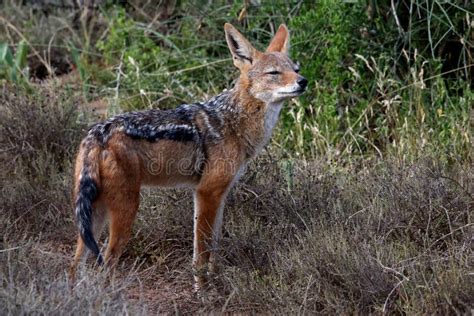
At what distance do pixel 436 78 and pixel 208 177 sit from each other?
3.30 metres

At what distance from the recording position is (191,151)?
21.5ft

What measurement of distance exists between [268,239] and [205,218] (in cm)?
49

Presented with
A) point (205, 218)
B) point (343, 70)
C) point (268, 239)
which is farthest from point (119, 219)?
point (343, 70)

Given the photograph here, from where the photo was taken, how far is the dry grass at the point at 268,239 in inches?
213

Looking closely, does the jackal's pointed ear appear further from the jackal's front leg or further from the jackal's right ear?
the jackal's front leg

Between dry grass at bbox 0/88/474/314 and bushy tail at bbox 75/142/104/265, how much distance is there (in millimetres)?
283

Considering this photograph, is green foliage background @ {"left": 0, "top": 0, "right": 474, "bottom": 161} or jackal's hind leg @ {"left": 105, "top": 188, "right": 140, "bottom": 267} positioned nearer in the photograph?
jackal's hind leg @ {"left": 105, "top": 188, "right": 140, "bottom": 267}

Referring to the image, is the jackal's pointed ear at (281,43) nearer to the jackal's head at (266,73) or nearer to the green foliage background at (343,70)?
the jackal's head at (266,73)

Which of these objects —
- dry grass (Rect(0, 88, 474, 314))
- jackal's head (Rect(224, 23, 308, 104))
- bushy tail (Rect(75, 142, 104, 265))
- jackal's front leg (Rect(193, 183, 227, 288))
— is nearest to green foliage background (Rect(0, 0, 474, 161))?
dry grass (Rect(0, 88, 474, 314))

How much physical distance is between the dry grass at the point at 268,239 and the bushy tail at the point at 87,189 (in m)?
0.28

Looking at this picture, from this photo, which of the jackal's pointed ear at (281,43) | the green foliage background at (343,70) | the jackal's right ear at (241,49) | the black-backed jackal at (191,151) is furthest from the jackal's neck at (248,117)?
the green foliage background at (343,70)

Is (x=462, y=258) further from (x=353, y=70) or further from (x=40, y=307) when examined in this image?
(x=353, y=70)

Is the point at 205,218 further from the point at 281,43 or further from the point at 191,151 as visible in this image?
the point at 281,43

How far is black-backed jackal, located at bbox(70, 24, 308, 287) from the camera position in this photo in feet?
19.8
